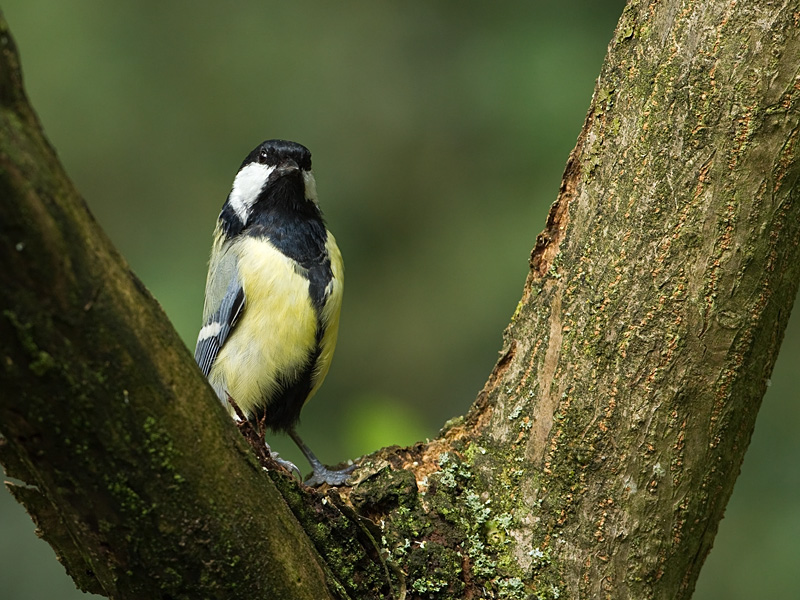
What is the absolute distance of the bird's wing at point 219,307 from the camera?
2215mm

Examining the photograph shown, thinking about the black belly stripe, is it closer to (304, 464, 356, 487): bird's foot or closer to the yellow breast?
the yellow breast

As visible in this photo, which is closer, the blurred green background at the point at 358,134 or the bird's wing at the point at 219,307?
the bird's wing at the point at 219,307

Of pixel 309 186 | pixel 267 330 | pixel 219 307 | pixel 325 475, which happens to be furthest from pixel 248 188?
pixel 325 475

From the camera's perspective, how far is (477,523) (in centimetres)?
153

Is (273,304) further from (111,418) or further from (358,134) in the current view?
(358,134)

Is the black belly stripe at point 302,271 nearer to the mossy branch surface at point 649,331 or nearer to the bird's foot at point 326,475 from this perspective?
the bird's foot at point 326,475

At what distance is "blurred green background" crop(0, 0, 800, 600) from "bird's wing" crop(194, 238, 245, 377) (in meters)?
1.05

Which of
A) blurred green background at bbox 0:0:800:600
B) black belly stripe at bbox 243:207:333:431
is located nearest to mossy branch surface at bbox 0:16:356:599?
black belly stripe at bbox 243:207:333:431

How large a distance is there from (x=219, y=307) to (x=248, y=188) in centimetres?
42

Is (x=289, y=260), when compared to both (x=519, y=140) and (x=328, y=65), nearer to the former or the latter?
(x=519, y=140)

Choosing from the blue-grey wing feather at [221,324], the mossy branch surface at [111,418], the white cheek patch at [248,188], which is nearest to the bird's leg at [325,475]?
the blue-grey wing feather at [221,324]

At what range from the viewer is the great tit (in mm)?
2172

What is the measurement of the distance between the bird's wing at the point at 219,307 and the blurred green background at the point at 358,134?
1049 mm

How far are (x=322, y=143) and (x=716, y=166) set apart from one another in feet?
8.69
